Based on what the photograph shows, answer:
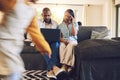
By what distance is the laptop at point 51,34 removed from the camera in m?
3.42

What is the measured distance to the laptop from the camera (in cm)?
342

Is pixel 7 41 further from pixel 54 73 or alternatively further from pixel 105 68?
pixel 54 73

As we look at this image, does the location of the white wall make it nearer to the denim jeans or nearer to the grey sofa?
the grey sofa

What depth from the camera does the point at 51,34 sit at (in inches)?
136

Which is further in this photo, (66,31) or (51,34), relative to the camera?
(66,31)

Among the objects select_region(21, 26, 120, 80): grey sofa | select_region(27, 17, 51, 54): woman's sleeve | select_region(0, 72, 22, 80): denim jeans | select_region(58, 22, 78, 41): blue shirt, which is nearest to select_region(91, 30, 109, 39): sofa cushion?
select_region(58, 22, 78, 41): blue shirt

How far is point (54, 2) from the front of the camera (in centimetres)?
743

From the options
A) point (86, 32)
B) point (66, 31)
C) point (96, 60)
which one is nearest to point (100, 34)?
point (86, 32)

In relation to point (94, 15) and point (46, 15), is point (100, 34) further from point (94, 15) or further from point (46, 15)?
point (94, 15)

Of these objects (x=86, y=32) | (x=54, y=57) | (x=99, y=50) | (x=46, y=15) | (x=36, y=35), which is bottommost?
(x=54, y=57)

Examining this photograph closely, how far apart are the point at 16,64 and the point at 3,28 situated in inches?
5.7

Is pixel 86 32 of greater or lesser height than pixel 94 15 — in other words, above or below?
below

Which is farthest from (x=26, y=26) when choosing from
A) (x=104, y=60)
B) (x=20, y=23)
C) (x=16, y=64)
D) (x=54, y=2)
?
(x=54, y=2)

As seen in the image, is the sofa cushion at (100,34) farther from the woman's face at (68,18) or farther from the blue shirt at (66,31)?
the woman's face at (68,18)
